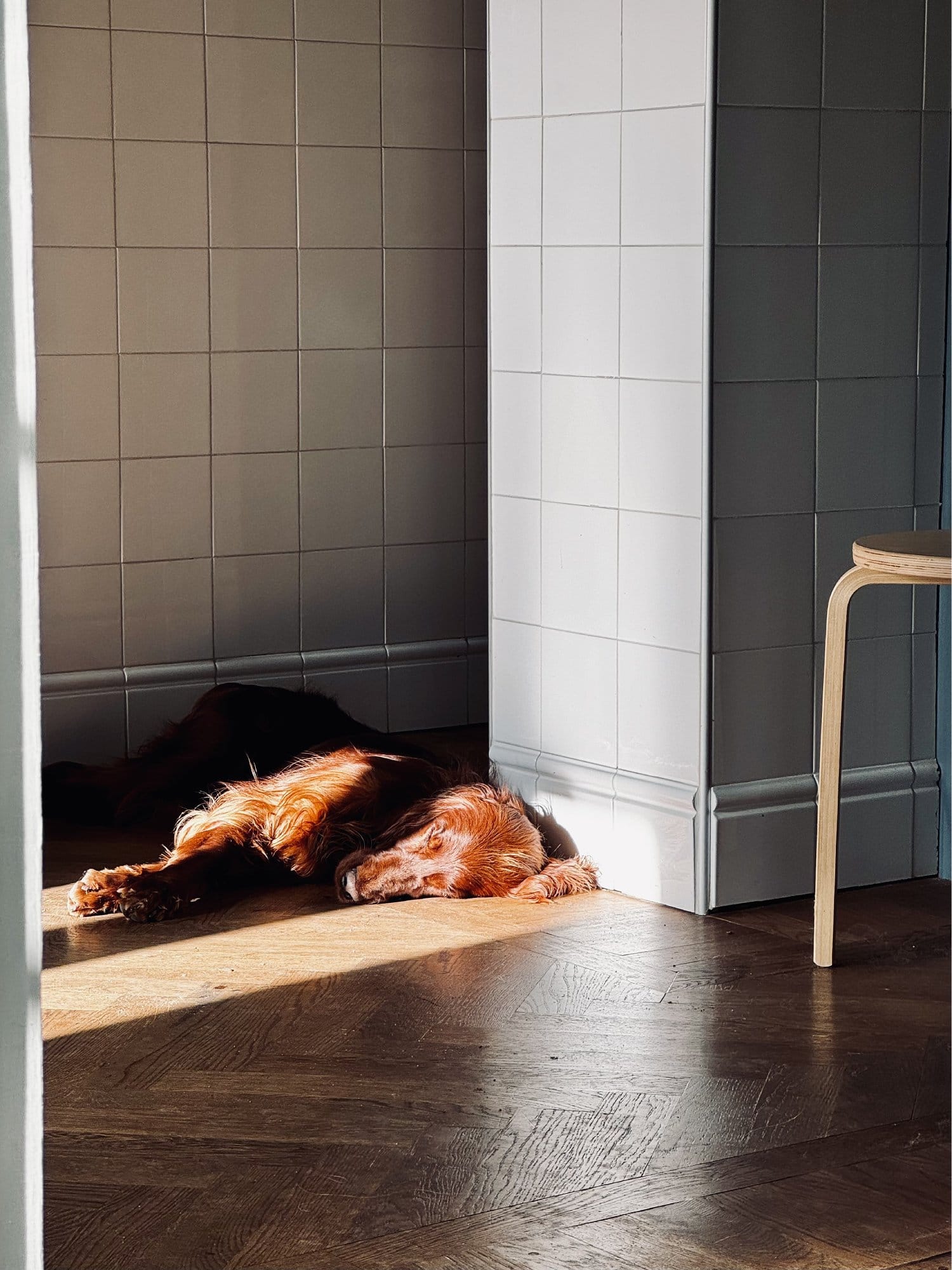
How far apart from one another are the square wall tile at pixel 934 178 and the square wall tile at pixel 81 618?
6.76 feet

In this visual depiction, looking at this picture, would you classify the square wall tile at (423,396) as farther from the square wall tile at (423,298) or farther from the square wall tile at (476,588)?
the square wall tile at (476,588)

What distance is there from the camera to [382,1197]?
6.38ft

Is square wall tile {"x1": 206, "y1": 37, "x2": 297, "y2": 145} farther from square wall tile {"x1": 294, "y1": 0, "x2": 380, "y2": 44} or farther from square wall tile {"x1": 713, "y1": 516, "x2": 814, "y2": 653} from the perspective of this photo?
square wall tile {"x1": 713, "y1": 516, "x2": 814, "y2": 653}

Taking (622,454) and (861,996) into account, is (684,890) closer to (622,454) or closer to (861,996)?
(861,996)

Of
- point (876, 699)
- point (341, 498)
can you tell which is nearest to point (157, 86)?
point (341, 498)

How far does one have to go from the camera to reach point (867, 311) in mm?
3092

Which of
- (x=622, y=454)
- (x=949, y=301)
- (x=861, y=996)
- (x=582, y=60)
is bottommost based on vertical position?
(x=861, y=996)

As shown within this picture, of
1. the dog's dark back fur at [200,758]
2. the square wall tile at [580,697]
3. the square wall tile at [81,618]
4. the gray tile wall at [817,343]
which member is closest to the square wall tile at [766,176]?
the gray tile wall at [817,343]

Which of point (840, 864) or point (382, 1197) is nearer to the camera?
point (382, 1197)

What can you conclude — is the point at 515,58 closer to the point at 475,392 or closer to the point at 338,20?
the point at 338,20

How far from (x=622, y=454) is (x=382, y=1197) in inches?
62.9

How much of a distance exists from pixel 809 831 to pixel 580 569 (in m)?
0.66

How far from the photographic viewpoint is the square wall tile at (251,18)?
4086 millimetres

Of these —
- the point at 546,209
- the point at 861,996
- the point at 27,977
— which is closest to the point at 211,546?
the point at 546,209
